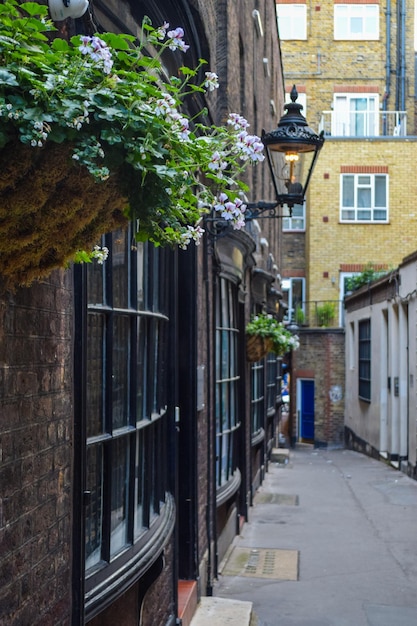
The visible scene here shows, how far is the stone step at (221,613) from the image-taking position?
23.8ft

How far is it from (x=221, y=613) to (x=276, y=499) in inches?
341

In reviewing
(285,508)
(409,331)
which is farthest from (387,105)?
(285,508)

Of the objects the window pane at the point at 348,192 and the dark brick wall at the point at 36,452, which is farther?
the window pane at the point at 348,192

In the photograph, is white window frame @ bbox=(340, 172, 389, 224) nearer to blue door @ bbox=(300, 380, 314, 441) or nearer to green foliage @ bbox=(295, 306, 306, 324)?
green foliage @ bbox=(295, 306, 306, 324)

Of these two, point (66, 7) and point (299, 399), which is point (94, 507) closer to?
point (66, 7)

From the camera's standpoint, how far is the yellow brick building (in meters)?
32.2

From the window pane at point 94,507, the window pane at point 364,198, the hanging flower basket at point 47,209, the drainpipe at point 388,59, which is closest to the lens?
the hanging flower basket at point 47,209

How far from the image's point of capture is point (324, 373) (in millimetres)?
31531

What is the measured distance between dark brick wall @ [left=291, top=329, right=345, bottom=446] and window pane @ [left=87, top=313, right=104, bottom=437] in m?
27.1

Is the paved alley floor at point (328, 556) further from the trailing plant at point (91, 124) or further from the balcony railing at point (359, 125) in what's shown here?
the balcony railing at point (359, 125)

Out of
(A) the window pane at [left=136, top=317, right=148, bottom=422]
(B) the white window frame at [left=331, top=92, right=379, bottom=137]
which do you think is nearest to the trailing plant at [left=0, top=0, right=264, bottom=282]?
(A) the window pane at [left=136, top=317, right=148, bottom=422]

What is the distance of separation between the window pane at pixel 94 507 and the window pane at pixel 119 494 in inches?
7.4

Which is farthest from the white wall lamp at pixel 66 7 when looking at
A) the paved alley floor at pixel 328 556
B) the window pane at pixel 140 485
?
the paved alley floor at pixel 328 556

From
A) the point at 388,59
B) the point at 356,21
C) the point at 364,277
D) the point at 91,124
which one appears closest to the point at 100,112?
the point at 91,124
